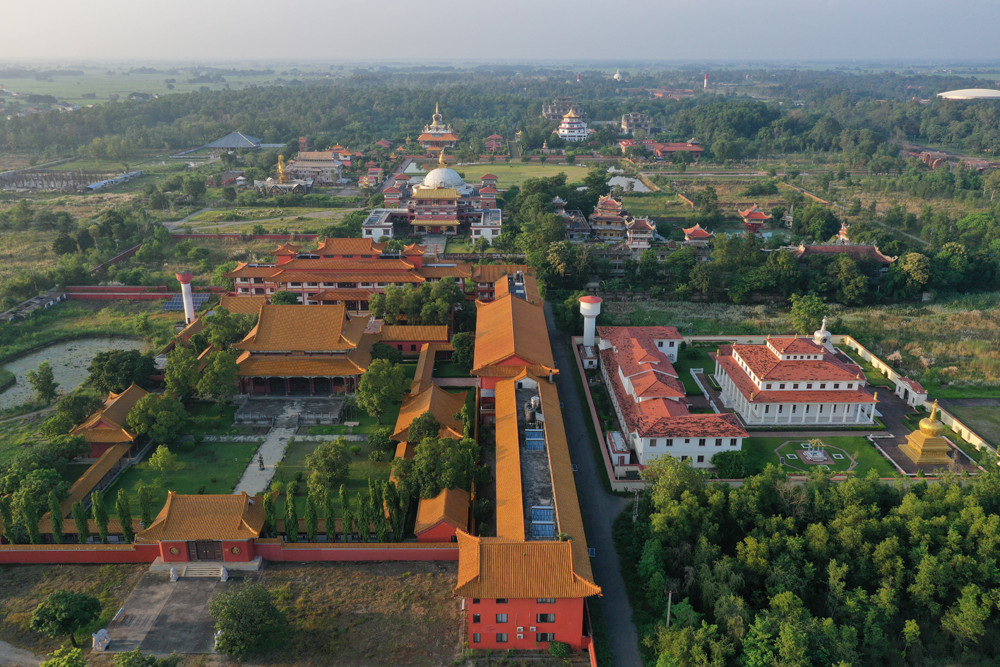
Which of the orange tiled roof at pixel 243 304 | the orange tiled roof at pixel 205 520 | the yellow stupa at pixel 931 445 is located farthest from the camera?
the orange tiled roof at pixel 243 304

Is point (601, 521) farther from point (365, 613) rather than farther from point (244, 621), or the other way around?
point (244, 621)

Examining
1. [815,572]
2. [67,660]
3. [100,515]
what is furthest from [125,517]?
[815,572]

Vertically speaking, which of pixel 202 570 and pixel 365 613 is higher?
pixel 202 570

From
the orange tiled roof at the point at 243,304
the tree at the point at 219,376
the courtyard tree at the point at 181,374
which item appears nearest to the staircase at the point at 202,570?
the tree at the point at 219,376

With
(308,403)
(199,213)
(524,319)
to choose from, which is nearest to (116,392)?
(308,403)

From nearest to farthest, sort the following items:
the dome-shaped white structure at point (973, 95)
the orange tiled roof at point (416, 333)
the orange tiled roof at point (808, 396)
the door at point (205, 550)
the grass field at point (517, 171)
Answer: the door at point (205, 550) → the orange tiled roof at point (808, 396) → the orange tiled roof at point (416, 333) → the grass field at point (517, 171) → the dome-shaped white structure at point (973, 95)

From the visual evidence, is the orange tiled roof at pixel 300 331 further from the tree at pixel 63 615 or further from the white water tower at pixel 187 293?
the tree at pixel 63 615

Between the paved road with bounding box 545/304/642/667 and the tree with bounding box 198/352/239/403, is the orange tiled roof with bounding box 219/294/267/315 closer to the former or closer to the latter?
the tree with bounding box 198/352/239/403
